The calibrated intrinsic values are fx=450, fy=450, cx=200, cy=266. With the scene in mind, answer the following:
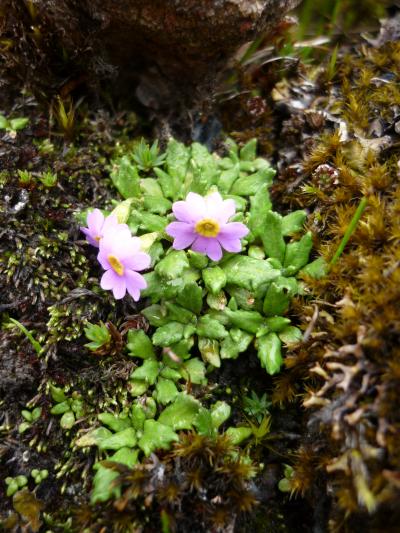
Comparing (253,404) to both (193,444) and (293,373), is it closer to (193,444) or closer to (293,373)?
(293,373)

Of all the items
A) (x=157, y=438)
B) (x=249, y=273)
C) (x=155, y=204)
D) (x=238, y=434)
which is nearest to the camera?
(x=157, y=438)

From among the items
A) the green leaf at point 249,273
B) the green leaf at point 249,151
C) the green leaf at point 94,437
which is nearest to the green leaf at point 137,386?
the green leaf at point 94,437

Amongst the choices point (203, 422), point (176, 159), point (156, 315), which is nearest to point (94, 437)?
point (203, 422)

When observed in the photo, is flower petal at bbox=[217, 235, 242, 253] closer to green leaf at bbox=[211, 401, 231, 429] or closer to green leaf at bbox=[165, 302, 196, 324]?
green leaf at bbox=[165, 302, 196, 324]

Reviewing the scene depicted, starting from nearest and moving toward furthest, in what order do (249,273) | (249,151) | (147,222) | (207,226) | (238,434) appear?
(238,434)
(207,226)
(249,273)
(147,222)
(249,151)

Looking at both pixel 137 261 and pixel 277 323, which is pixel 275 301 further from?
pixel 137 261

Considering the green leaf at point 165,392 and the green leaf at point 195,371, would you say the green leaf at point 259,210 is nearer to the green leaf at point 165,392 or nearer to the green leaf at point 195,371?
the green leaf at point 195,371
